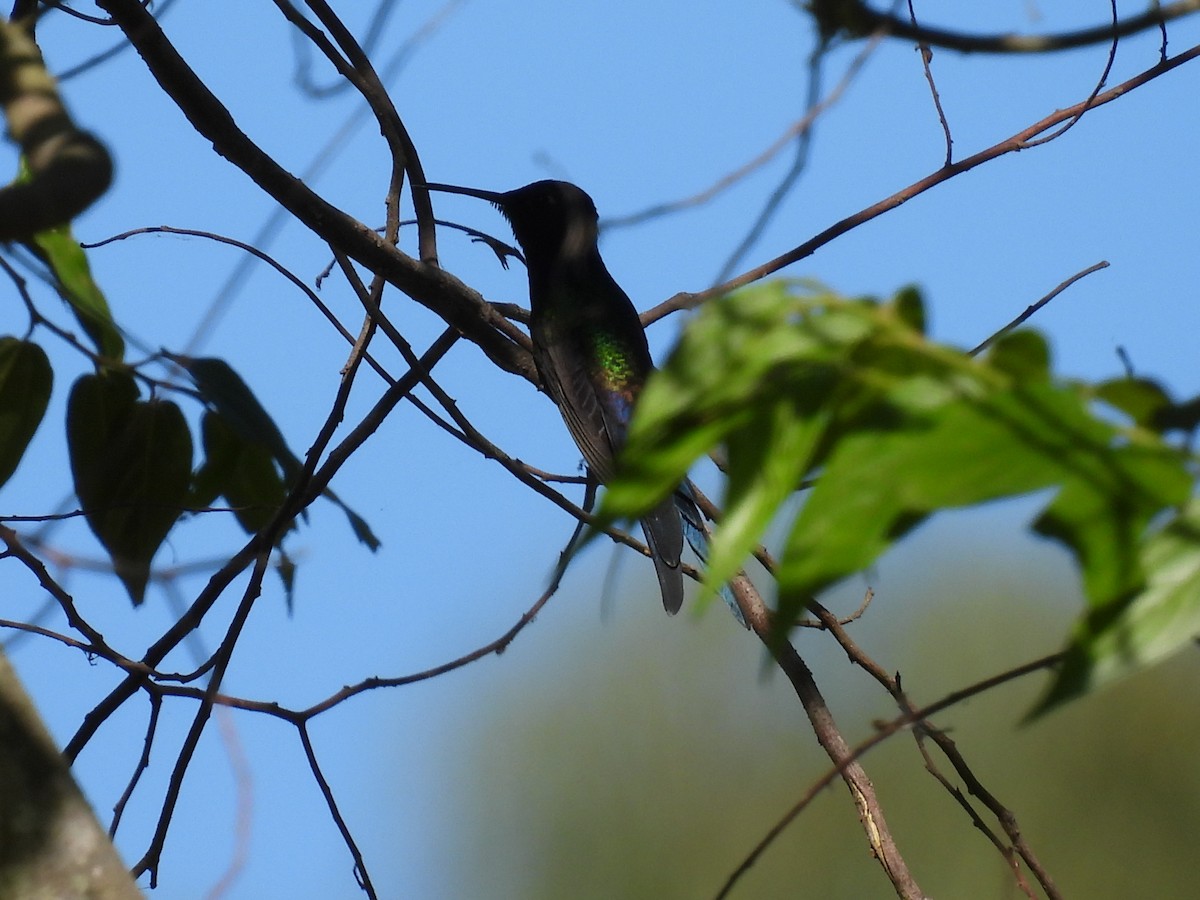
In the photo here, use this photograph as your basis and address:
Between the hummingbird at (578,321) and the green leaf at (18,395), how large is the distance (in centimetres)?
200

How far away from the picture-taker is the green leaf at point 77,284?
1.96 metres

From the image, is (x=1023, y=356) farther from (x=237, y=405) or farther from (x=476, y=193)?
(x=476, y=193)

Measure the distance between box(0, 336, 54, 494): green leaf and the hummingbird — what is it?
200 cm

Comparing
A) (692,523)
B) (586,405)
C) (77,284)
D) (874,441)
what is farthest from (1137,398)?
(586,405)

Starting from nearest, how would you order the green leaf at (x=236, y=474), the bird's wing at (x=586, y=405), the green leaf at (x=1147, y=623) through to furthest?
the green leaf at (x=1147, y=623)
the green leaf at (x=236, y=474)
the bird's wing at (x=586, y=405)

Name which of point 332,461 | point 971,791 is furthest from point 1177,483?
point 332,461

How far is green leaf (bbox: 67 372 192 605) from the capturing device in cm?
220

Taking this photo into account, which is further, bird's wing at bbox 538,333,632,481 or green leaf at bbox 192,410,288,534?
bird's wing at bbox 538,333,632,481

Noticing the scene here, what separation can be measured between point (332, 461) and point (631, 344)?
8.41 ft

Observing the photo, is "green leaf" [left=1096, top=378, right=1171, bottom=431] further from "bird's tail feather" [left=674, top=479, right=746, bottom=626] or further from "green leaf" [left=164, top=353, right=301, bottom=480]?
"bird's tail feather" [left=674, top=479, right=746, bottom=626]

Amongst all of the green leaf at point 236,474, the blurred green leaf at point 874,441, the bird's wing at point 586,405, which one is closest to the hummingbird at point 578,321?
the bird's wing at point 586,405

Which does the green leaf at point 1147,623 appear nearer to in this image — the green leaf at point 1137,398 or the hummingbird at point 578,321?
the green leaf at point 1137,398

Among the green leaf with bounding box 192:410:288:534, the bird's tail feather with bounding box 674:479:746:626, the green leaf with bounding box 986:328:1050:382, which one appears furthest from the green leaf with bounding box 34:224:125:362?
the bird's tail feather with bounding box 674:479:746:626

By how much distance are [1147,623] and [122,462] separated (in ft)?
6.09
